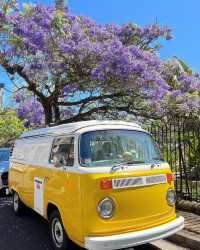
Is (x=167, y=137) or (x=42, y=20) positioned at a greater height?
(x=42, y=20)

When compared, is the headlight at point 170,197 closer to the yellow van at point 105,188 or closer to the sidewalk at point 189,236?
the yellow van at point 105,188

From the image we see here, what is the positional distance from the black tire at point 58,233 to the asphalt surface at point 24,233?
0.74 feet

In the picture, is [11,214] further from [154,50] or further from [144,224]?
[154,50]

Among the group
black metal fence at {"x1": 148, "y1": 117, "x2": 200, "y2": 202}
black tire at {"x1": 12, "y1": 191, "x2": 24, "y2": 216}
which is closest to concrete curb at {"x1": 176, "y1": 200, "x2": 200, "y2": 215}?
black metal fence at {"x1": 148, "y1": 117, "x2": 200, "y2": 202}

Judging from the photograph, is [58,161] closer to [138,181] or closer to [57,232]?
[57,232]

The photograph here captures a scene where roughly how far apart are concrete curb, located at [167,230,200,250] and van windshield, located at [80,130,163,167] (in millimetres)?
1288

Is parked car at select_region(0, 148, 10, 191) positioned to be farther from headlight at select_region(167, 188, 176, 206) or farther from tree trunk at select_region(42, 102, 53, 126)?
headlight at select_region(167, 188, 176, 206)

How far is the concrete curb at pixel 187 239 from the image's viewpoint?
240 inches

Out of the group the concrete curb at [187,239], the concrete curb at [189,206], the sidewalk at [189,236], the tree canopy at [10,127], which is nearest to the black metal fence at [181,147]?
the concrete curb at [189,206]

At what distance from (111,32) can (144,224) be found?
826cm

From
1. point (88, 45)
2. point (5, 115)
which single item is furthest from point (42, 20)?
point (5, 115)

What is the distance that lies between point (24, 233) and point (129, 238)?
321cm

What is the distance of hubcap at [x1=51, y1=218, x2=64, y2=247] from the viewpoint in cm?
629

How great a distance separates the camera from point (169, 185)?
20.2 feet
